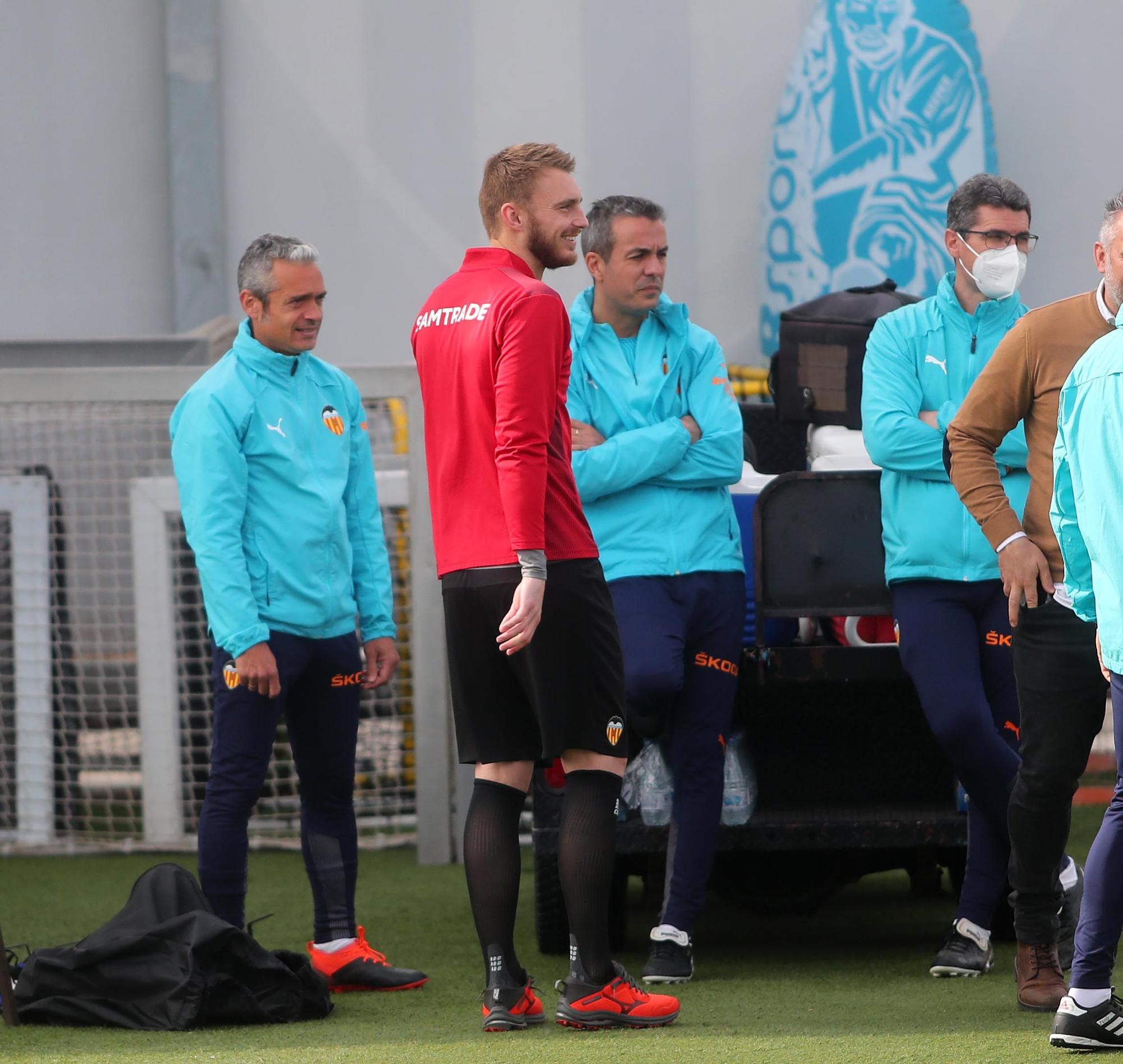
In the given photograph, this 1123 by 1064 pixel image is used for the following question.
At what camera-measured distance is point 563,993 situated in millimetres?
3365

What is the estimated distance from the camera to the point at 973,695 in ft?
12.4

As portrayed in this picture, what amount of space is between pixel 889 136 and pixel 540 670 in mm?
5514

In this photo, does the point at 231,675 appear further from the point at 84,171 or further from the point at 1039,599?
the point at 84,171

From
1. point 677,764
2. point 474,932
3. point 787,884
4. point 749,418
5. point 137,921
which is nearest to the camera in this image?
point 137,921

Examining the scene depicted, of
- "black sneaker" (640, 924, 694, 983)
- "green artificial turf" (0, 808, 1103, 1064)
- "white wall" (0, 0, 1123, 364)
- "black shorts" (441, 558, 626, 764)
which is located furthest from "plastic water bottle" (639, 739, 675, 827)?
"white wall" (0, 0, 1123, 364)

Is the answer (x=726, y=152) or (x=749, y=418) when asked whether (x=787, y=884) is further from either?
(x=726, y=152)

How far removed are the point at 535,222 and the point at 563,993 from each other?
1.54 meters

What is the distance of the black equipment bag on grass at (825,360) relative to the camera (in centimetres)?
465

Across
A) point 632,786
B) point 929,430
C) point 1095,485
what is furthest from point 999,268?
point 632,786

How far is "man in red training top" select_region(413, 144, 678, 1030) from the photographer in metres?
3.26

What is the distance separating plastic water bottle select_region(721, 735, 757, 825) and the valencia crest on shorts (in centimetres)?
121

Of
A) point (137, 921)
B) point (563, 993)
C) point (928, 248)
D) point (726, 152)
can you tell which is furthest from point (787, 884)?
point (726, 152)

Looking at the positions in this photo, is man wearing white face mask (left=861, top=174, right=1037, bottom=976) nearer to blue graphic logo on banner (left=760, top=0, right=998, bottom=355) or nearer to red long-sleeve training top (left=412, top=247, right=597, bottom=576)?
red long-sleeve training top (left=412, top=247, right=597, bottom=576)

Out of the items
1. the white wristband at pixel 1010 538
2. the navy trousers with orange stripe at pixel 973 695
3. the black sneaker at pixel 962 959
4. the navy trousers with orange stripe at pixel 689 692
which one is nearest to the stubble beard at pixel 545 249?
the navy trousers with orange stripe at pixel 689 692
